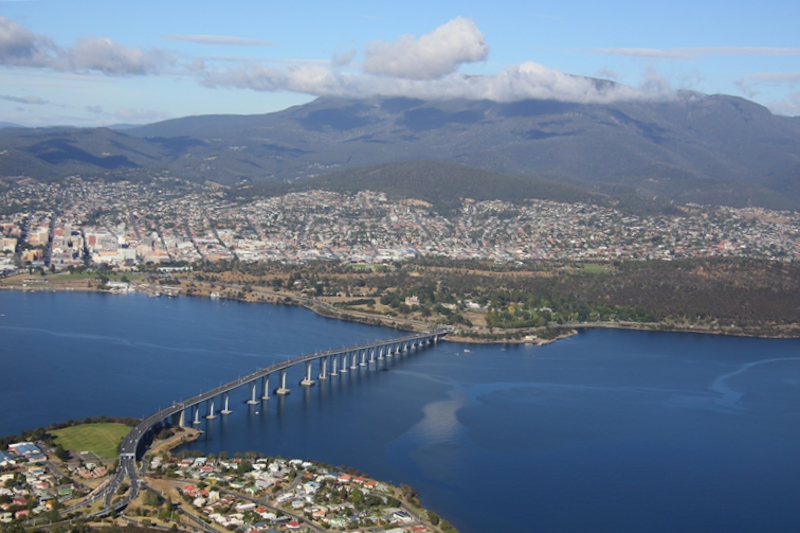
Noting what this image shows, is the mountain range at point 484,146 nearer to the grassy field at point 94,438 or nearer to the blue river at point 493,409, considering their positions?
the blue river at point 493,409

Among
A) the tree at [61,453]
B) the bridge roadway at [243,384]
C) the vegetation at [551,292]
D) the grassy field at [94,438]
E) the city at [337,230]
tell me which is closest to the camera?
the bridge roadway at [243,384]

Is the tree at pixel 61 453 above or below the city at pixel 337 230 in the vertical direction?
below

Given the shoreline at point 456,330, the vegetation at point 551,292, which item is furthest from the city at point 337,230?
the shoreline at point 456,330

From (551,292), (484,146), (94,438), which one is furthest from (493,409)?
(484,146)

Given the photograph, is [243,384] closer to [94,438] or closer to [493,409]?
[94,438]

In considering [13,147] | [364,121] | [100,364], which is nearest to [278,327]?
[100,364]

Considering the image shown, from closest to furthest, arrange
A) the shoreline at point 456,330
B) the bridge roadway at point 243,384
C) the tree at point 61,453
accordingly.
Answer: the bridge roadway at point 243,384 → the tree at point 61,453 → the shoreline at point 456,330
